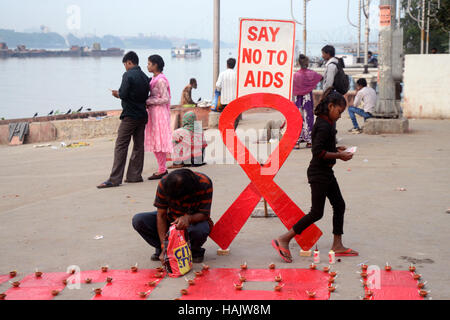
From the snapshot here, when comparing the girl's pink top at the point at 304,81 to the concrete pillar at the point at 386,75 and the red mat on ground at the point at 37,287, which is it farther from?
the red mat on ground at the point at 37,287

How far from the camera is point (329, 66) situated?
10.0 m

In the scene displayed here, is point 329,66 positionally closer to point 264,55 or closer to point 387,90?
point 387,90

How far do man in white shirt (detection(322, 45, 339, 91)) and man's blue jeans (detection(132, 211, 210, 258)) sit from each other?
5561 millimetres

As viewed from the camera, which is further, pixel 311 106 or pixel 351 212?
pixel 311 106

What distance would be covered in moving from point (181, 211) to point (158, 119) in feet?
14.0

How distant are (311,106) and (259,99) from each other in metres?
5.79

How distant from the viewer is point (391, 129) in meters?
12.6

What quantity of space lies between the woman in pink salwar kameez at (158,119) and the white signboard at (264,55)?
333 cm

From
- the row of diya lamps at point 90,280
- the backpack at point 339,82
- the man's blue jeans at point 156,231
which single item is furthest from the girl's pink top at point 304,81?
the row of diya lamps at point 90,280

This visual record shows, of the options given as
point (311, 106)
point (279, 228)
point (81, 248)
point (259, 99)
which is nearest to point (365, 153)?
point (311, 106)

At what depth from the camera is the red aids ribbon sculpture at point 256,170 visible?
5309 millimetres

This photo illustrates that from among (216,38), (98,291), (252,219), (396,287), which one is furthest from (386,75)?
(98,291)
